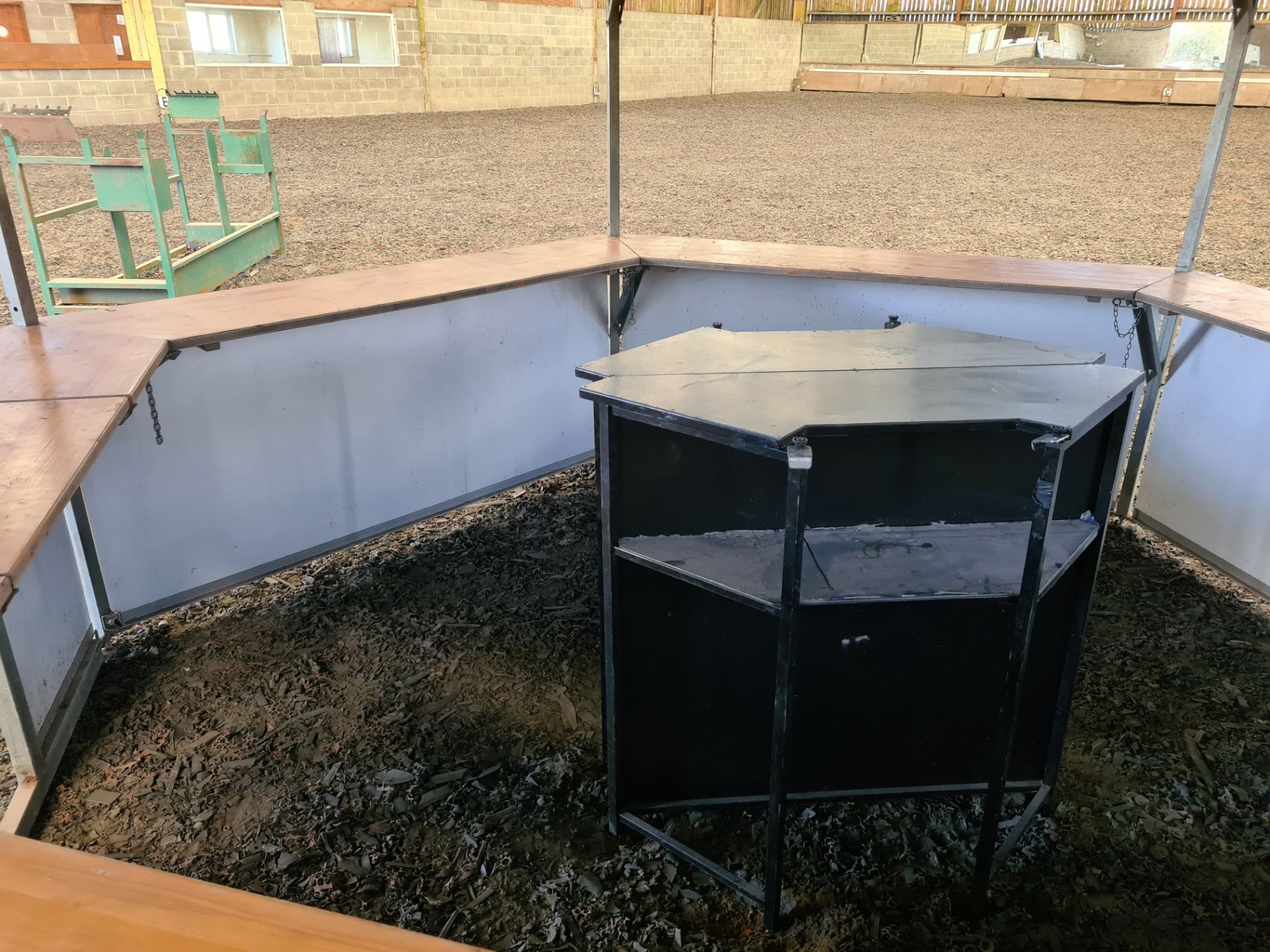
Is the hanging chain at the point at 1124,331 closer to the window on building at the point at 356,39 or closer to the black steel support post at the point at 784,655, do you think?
the black steel support post at the point at 784,655

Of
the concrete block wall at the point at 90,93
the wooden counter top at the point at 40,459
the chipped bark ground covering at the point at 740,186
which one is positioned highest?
the concrete block wall at the point at 90,93

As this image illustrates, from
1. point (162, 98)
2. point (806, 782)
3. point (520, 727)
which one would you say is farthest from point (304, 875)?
point (162, 98)

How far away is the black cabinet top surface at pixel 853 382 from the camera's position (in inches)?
64.6

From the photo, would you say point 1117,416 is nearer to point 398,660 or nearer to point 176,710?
point 398,660

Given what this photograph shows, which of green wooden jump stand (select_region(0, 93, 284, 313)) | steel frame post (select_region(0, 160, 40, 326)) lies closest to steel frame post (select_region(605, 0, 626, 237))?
steel frame post (select_region(0, 160, 40, 326))

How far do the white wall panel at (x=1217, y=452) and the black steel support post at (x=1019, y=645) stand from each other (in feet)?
4.96

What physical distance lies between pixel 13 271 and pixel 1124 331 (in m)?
3.52

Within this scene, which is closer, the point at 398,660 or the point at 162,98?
the point at 398,660

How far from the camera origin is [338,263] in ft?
22.1

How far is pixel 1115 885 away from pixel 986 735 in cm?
40

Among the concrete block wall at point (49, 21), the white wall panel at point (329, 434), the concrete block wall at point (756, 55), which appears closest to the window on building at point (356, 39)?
the concrete block wall at point (49, 21)

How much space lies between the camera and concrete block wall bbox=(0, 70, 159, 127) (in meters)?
10.1

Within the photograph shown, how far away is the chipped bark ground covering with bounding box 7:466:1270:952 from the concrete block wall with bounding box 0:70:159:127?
10014 mm

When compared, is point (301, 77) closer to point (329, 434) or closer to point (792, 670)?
point (329, 434)
